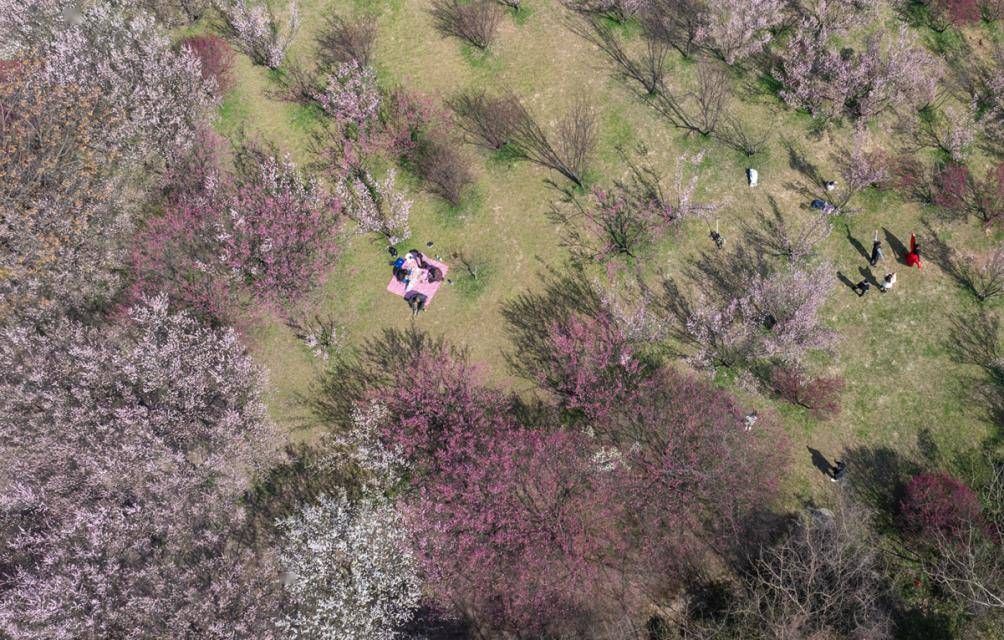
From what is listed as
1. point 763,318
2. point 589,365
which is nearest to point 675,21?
point 763,318

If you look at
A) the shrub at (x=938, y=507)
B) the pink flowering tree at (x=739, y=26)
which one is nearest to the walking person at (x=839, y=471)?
the shrub at (x=938, y=507)

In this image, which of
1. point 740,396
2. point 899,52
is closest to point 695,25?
point 899,52

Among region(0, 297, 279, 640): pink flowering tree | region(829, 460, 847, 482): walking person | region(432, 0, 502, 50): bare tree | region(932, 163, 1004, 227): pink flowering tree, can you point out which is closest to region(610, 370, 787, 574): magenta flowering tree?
region(829, 460, 847, 482): walking person

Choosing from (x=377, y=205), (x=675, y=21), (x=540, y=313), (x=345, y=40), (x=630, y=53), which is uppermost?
(x=345, y=40)

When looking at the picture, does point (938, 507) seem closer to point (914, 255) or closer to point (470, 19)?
point (914, 255)

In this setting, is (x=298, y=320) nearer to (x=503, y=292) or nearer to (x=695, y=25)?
(x=503, y=292)

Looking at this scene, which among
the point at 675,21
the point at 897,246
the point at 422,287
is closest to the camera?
the point at 897,246

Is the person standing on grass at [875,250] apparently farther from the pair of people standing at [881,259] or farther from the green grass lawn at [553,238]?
the green grass lawn at [553,238]
